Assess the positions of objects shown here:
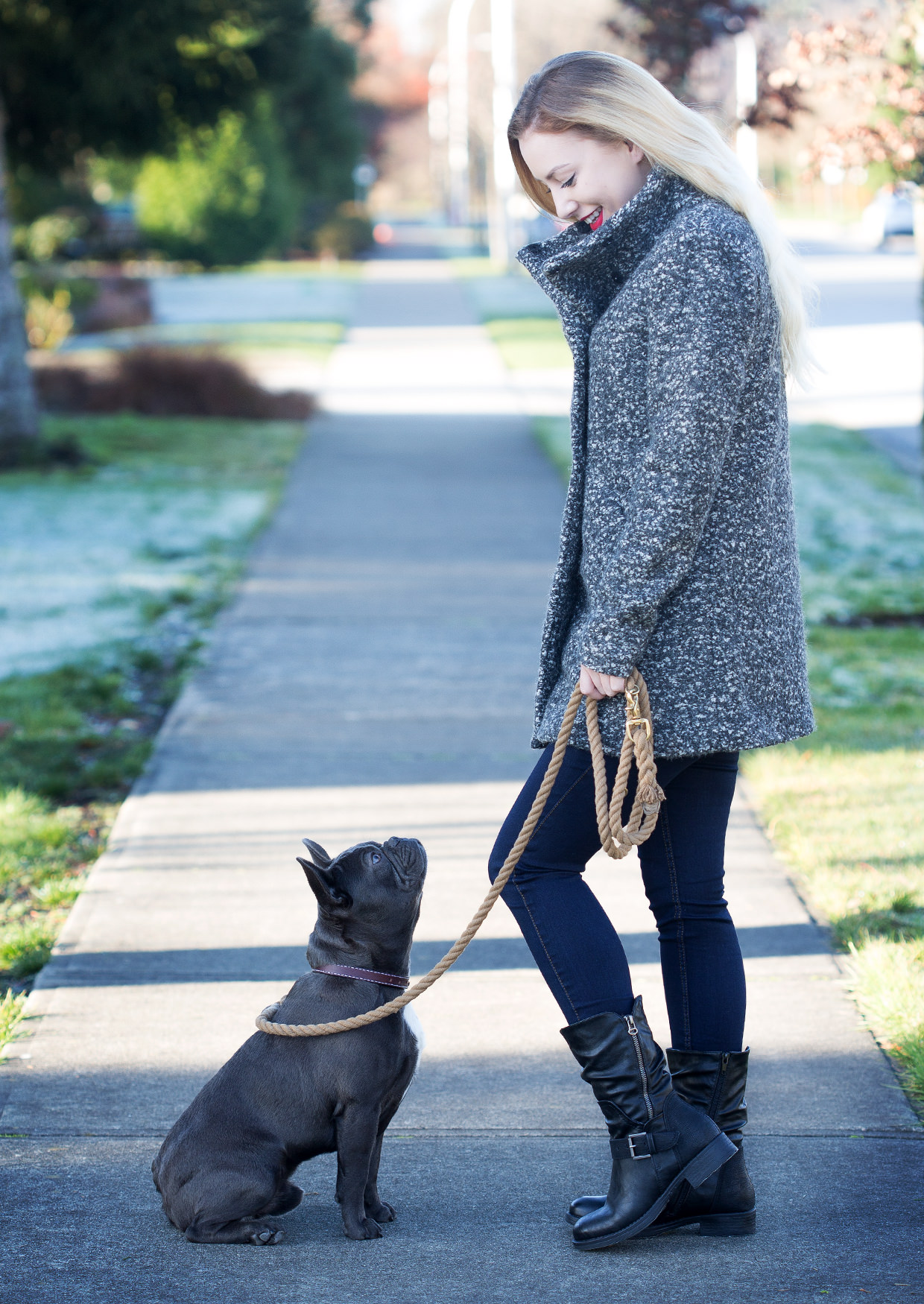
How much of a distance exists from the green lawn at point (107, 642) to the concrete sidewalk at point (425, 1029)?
0.54 feet

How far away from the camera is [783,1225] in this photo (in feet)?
9.02

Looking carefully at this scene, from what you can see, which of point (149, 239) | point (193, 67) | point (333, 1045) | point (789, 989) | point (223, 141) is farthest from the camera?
point (149, 239)

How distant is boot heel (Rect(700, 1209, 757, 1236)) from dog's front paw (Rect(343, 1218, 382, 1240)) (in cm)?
62

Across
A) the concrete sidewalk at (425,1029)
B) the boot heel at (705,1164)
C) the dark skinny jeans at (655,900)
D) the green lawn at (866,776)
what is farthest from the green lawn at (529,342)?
the boot heel at (705,1164)

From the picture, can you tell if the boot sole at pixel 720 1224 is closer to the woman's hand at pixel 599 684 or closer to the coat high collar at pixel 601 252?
the woman's hand at pixel 599 684

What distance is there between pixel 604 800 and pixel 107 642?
5.33 metres

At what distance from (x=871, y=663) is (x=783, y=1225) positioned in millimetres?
4588

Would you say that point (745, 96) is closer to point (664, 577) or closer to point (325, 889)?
point (664, 577)

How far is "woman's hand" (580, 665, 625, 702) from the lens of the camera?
2500 mm

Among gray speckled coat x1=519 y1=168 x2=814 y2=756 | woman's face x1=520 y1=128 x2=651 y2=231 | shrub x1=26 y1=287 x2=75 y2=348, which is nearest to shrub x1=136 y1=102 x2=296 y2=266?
shrub x1=26 y1=287 x2=75 y2=348

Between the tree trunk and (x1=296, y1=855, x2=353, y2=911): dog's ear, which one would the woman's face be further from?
the tree trunk

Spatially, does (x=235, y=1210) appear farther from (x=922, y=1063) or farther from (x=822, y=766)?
(x=822, y=766)

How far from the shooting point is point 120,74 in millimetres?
13234

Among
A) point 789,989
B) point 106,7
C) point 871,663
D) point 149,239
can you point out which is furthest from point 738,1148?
point 149,239
